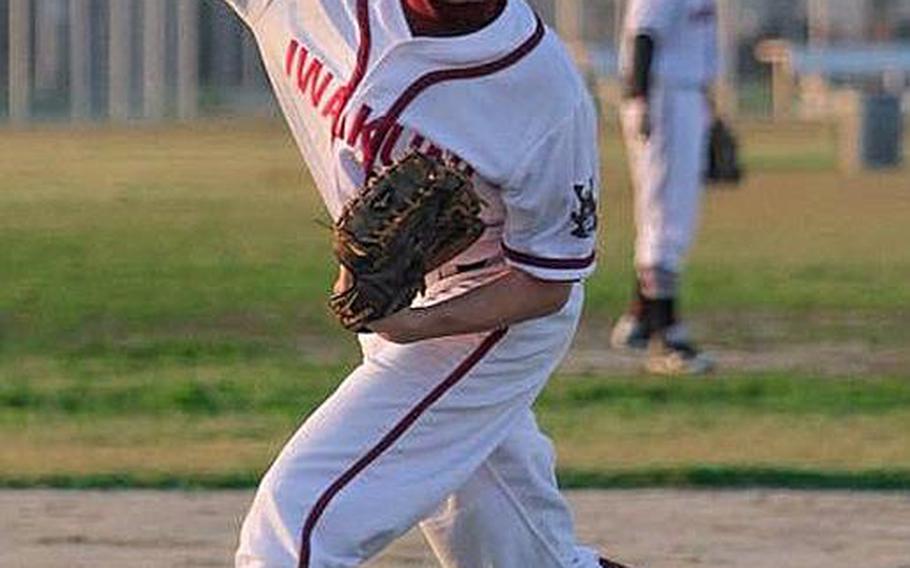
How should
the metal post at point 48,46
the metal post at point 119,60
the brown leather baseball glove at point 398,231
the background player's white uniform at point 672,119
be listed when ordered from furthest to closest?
the metal post at point 48,46 → the metal post at point 119,60 → the background player's white uniform at point 672,119 → the brown leather baseball glove at point 398,231

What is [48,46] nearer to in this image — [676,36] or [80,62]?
[80,62]

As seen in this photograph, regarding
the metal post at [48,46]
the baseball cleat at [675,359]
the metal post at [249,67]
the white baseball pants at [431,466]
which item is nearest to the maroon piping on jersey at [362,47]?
the white baseball pants at [431,466]

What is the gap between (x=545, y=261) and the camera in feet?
19.2

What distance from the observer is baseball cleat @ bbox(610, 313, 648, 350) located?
14094 millimetres

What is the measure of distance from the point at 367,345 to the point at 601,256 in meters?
15.6

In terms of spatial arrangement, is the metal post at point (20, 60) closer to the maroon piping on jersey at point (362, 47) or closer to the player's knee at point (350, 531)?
the maroon piping on jersey at point (362, 47)

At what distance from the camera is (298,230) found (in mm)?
24781

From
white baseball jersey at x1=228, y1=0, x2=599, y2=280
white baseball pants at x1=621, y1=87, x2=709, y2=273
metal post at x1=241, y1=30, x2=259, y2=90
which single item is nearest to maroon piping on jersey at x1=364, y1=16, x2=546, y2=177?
white baseball jersey at x1=228, y1=0, x2=599, y2=280

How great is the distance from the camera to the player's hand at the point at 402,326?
5793 millimetres

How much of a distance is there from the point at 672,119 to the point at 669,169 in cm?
24

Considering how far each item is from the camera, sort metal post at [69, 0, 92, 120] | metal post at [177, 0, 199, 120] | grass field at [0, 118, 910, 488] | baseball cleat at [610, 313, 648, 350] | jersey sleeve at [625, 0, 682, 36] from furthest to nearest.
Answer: metal post at [177, 0, 199, 120] < metal post at [69, 0, 92, 120] < baseball cleat at [610, 313, 648, 350] < jersey sleeve at [625, 0, 682, 36] < grass field at [0, 118, 910, 488]

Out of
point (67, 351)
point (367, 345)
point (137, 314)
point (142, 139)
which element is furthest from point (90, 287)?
point (142, 139)

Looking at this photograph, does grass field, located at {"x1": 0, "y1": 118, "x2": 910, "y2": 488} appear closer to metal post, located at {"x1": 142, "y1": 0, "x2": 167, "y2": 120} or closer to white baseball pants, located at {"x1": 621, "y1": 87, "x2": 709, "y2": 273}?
white baseball pants, located at {"x1": 621, "y1": 87, "x2": 709, "y2": 273}

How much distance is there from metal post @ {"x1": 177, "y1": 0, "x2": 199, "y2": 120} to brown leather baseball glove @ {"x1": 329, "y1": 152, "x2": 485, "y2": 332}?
49493 millimetres
